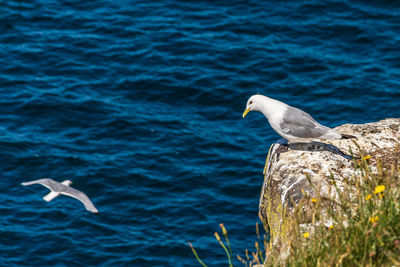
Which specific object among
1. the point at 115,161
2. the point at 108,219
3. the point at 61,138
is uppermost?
the point at 61,138

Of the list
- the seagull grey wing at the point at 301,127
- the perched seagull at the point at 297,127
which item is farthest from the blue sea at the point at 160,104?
the seagull grey wing at the point at 301,127

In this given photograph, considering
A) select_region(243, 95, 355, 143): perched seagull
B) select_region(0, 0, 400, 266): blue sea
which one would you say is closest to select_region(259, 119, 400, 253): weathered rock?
select_region(243, 95, 355, 143): perched seagull

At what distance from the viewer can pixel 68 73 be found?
812 inches

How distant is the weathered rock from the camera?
309 inches

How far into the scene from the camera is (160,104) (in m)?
19.6

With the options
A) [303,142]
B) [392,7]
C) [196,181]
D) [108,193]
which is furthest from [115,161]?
[392,7]

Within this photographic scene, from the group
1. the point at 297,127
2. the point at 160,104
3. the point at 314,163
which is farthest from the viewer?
the point at 160,104

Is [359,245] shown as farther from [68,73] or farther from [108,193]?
[68,73]

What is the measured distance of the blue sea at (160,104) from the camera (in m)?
15.5

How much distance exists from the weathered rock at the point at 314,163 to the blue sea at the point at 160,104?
20.6ft

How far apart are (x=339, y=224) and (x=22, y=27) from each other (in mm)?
18800

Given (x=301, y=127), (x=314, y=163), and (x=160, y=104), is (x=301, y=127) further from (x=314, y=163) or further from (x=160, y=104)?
(x=160, y=104)

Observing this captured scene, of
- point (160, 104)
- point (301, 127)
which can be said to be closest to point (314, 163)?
point (301, 127)

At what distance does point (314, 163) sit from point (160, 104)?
11.7m
